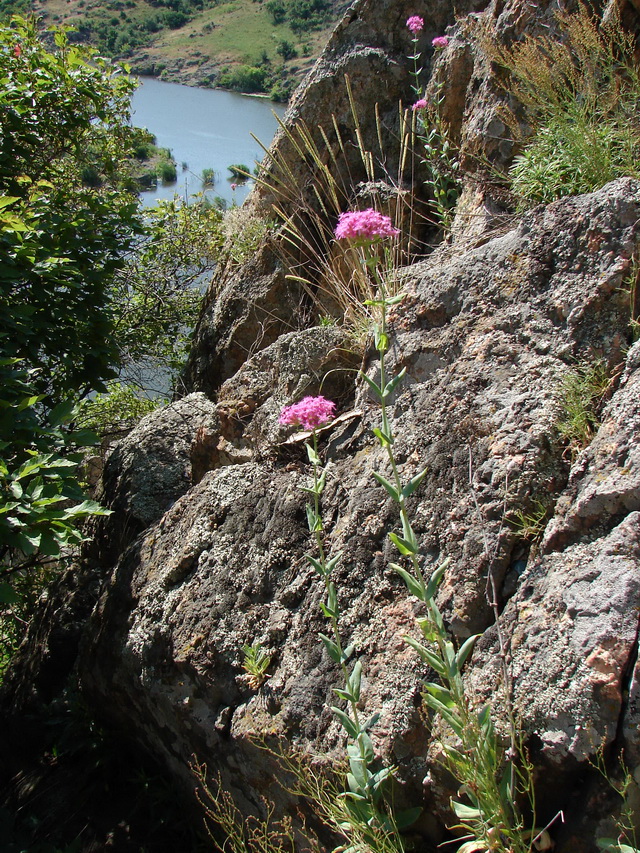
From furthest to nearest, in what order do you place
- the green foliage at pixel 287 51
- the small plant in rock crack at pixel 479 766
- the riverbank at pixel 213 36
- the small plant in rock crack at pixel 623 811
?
the green foliage at pixel 287 51 < the riverbank at pixel 213 36 < the small plant in rock crack at pixel 479 766 < the small plant in rock crack at pixel 623 811

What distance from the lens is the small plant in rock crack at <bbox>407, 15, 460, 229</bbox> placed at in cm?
398

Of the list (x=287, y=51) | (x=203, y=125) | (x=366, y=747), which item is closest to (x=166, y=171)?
(x=203, y=125)

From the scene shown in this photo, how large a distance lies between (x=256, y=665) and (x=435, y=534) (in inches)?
37.2

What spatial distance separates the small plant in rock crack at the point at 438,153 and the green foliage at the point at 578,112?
1.79 ft

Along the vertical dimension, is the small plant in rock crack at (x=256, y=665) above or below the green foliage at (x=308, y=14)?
below

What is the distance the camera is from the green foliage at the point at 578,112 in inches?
113

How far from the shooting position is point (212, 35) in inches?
1470

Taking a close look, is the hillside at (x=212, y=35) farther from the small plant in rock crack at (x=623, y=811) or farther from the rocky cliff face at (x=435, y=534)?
the small plant in rock crack at (x=623, y=811)

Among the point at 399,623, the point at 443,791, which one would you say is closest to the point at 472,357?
the point at 399,623

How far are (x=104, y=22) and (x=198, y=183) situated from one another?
102ft

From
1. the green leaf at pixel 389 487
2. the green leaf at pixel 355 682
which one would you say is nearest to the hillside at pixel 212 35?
the green leaf at pixel 389 487

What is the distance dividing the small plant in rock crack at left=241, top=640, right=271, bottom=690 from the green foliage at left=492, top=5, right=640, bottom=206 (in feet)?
8.02

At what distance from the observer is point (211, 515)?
11.2 ft

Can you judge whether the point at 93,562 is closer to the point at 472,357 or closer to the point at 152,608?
the point at 152,608
